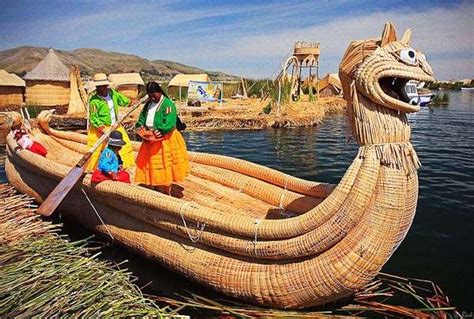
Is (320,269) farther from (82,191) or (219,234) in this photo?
(82,191)

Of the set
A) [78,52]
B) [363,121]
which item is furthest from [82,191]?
[78,52]

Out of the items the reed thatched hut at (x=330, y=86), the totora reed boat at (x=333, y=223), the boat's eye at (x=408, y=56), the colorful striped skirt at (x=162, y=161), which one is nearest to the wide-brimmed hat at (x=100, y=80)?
the colorful striped skirt at (x=162, y=161)

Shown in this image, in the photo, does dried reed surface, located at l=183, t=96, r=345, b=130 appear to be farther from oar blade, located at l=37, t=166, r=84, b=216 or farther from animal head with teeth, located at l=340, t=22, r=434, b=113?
animal head with teeth, located at l=340, t=22, r=434, b=113

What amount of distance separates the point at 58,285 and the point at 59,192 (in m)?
1.55

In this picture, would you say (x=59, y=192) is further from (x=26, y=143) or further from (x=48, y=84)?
(x=48, y=84)

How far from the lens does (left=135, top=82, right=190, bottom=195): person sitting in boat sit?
13.6 feet

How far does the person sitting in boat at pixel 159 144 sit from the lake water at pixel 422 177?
3.31 ft

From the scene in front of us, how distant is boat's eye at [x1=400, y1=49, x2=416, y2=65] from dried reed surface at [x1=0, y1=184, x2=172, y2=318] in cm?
245

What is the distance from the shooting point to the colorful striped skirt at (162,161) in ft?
14.0

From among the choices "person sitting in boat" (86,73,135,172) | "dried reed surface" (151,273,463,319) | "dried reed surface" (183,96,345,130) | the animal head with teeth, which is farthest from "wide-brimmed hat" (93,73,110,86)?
→ "dried reed surface" (183,96,345,130)

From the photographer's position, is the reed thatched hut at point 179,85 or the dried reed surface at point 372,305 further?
the reed thatched hut at point 179,85

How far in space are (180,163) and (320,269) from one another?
2.13 meters

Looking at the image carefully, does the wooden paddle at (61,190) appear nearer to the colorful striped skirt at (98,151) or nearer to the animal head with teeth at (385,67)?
the colorful striped skirt at (98,151)

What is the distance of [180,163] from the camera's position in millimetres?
4402
